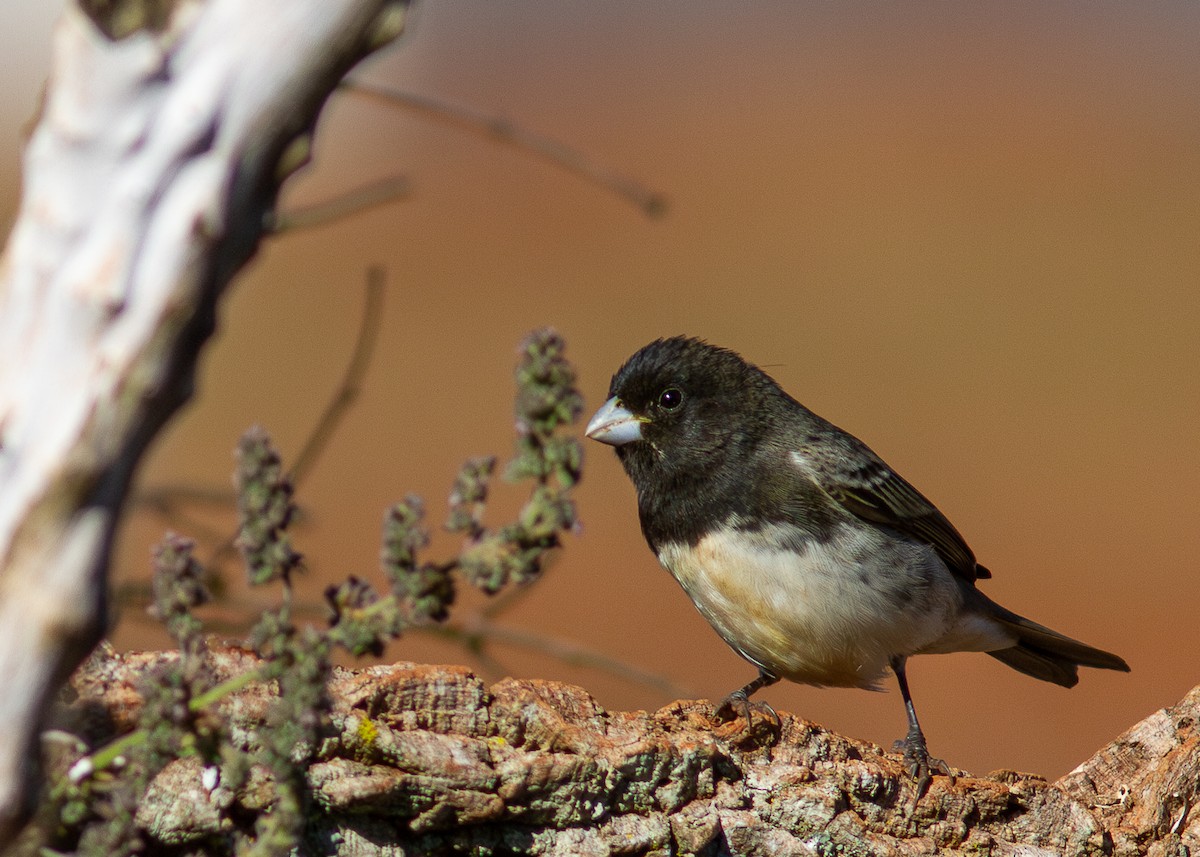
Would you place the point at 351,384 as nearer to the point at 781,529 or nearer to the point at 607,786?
the point at 607,786

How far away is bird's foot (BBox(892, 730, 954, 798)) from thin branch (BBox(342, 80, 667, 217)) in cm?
146

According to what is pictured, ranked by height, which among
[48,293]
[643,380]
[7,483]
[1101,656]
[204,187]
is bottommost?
[1101,656]

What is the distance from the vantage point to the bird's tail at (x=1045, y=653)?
191 inches

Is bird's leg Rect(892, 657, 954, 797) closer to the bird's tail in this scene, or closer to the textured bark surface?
the textured bark surface

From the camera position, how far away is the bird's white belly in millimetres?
3885

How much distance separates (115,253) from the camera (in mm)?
1291

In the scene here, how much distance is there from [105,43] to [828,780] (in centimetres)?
225

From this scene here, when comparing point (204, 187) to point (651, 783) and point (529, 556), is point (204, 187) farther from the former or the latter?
point (651, 783)

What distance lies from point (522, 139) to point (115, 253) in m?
1.54

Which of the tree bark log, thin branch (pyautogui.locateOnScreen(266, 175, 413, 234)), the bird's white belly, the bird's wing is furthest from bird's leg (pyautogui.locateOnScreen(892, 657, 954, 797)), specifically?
the tree bark log

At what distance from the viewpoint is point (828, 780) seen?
2.93 m

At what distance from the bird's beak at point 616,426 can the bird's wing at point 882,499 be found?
55 cm

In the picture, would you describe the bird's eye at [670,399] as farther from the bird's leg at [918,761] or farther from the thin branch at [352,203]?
the thin branch at [352,203]

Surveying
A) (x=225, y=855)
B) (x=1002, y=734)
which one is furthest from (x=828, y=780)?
(x=1002, y=734)
